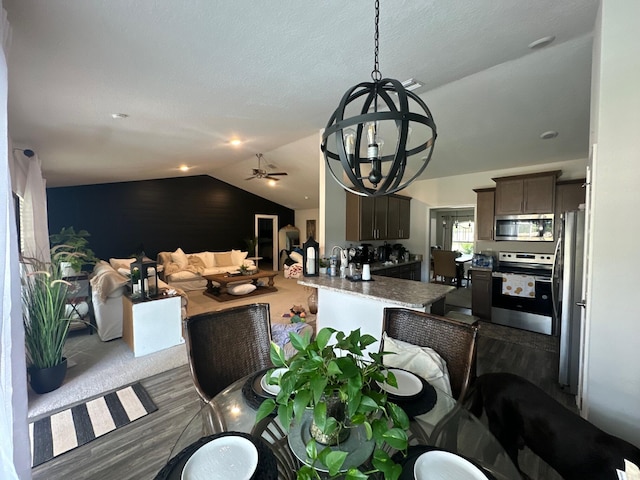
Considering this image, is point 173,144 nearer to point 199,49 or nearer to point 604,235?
point 199,49

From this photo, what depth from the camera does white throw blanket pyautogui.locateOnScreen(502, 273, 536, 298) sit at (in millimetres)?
3672

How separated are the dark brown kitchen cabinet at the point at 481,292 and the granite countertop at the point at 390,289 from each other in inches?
73.0

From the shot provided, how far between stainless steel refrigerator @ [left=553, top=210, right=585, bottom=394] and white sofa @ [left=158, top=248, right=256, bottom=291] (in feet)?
17.5

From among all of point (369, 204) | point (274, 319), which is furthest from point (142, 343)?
point (369, 204)

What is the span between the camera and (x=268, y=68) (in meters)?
1.93

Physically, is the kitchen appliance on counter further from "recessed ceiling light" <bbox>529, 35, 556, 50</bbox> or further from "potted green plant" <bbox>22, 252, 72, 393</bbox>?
"potted green plant" <bbox>22, 252, 72, 393</bbox>

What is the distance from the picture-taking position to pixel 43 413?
6.99ft

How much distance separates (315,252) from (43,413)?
269cm

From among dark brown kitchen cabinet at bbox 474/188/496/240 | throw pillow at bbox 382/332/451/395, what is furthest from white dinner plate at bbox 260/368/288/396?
dark brown kitchen cabinet at bbox 474/188/496/240

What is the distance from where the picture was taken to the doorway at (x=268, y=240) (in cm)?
910

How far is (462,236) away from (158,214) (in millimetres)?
8027

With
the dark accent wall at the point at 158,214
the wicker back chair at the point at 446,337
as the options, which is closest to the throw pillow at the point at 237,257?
the dark accent wall at the point at 158,214

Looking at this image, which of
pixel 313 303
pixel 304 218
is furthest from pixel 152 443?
pixel 304 218

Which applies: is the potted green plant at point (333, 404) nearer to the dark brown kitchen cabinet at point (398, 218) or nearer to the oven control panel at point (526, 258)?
the oven control panel at point (526, 258)
